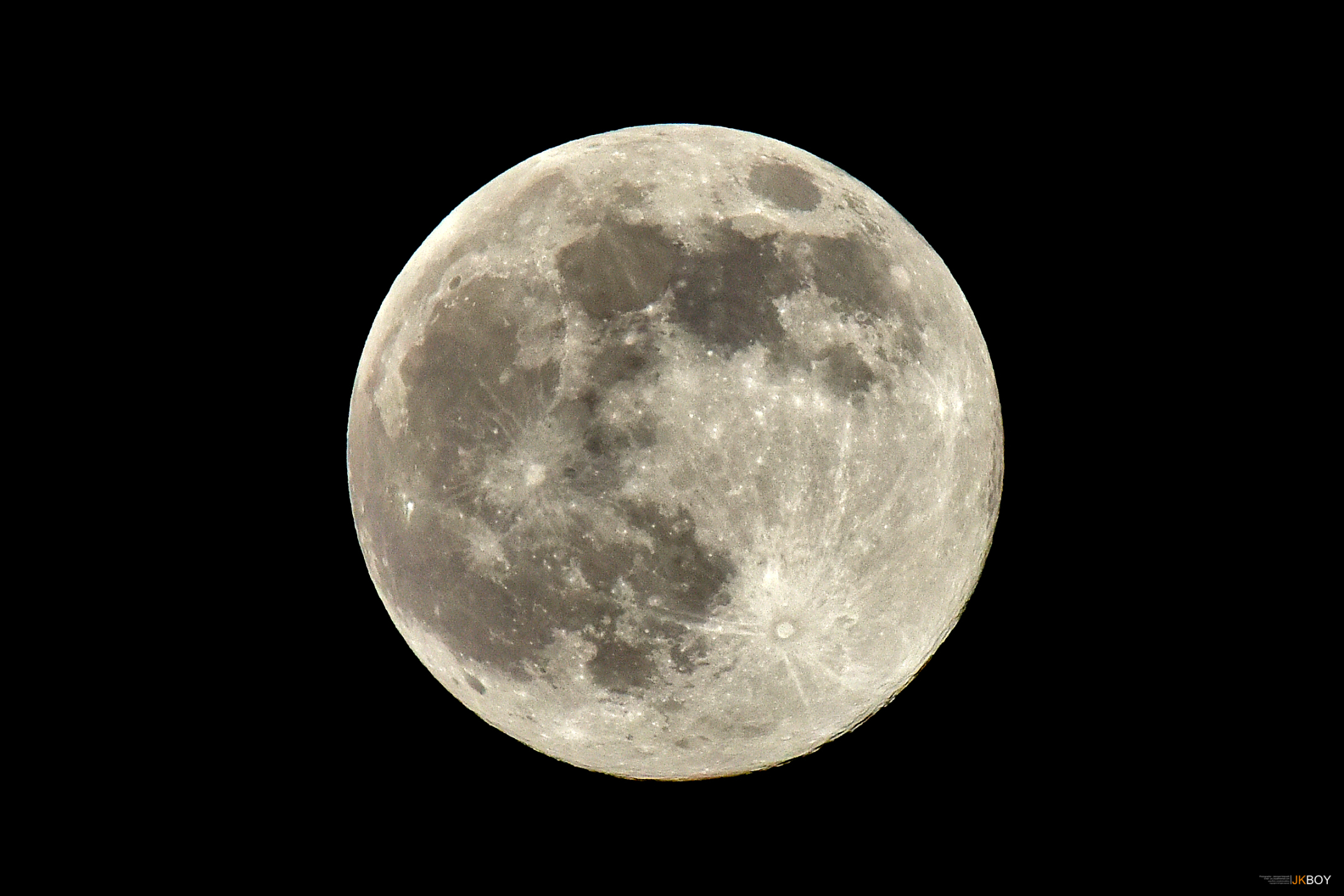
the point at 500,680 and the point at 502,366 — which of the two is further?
the point at 500,680

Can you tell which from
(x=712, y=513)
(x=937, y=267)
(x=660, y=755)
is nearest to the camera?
(x=712, y=513)

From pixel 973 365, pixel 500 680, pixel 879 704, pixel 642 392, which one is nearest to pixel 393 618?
pixel 500 680

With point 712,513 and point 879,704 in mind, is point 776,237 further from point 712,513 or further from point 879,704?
point 879,704

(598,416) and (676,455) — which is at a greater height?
(598,416)

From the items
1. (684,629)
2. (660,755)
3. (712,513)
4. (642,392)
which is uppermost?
(642,392)

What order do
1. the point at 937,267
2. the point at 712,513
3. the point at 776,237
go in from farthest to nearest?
the point at 937,267 < the point at 776,237 < the point at 712,513

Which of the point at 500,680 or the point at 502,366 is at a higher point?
the point at 502,366
